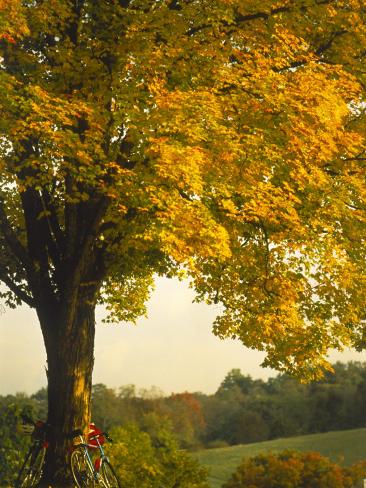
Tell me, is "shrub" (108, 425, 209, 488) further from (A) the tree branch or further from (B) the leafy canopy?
(A) the tree branch

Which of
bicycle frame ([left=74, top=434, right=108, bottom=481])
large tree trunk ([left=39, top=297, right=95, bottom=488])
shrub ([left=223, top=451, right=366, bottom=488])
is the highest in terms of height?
large tree trunk ([left=39, top=297, right=95, bottom=488])

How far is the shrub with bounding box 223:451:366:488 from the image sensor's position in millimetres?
20094

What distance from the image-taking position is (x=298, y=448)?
139 ft

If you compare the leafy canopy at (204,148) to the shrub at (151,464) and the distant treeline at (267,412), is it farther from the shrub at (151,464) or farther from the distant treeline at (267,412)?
the distant treeline at (267,412)

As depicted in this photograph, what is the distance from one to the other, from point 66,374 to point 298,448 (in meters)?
32.7

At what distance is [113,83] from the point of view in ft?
39.9

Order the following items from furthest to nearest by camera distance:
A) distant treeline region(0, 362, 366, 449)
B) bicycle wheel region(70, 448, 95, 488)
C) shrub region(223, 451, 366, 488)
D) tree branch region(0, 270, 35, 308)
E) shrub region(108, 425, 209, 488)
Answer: distant treeline region(0, 362, 366, 449)
shrub region(223, 451, 366, 488)
shrub region(108, 425, 209, 488)
tree branch region(0, 270, 35, 308)
bicycle wheel region(70, 448, 95, 488)

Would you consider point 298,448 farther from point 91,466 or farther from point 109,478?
point 91,466

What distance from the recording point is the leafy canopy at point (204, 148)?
11305 millimetres

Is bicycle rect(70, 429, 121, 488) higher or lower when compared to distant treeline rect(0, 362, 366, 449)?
lower

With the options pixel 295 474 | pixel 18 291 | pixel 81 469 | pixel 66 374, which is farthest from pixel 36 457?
pixel 295 474

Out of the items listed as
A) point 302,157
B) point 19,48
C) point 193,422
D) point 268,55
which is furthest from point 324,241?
point 193,422

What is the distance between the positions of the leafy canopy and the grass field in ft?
69.7

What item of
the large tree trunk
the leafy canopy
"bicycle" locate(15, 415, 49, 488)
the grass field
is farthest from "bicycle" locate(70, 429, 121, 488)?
the grass field
